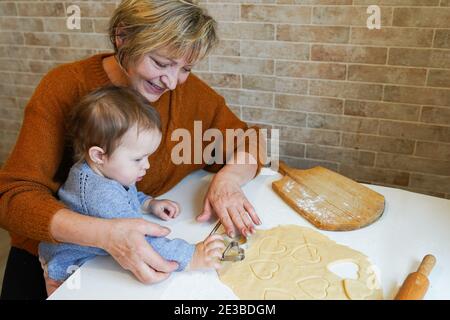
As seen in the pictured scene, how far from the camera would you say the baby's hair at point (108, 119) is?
3.04ft

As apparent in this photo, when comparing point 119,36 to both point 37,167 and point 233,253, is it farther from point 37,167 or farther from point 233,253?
point 233,253

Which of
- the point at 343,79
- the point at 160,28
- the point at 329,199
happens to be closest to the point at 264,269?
the point at 329,199

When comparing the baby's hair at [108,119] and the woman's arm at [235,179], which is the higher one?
the baby's hair at [108,119]

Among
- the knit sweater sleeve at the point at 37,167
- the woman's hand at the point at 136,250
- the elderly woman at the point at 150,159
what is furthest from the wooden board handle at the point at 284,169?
the knit sweater sleeve at the point at 37,167

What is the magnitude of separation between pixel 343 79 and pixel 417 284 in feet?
3.12

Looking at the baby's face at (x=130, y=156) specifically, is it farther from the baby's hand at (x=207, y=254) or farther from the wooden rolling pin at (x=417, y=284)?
the wooden rolling pin at (x=417, y=284)

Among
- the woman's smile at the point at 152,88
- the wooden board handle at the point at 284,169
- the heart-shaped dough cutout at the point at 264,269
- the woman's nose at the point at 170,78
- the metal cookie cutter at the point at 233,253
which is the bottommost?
the heart-shaped dough cutout at the point at 264,269

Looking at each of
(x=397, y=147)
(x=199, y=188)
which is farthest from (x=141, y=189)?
(x=397, y=147)

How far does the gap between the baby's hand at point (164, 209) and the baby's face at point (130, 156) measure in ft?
0.52

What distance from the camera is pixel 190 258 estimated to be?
907mm

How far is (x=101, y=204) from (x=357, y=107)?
3.56 feet

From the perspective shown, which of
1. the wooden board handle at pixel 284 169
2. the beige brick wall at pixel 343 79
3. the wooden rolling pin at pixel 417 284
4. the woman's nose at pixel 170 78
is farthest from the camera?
the beige brick wall at pixel 343 79

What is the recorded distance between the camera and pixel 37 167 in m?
1.01

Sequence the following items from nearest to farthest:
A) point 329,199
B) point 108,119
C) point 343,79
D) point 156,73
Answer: point 108,119
point 156,73
point 329,199
point 343,79
